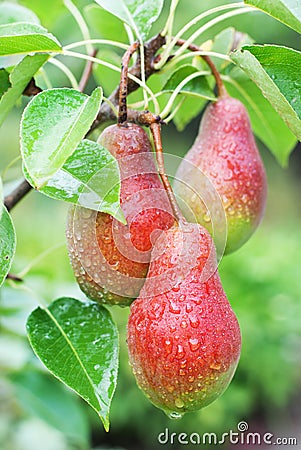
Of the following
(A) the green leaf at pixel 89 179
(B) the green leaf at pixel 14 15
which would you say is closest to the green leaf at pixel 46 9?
(B) the green leaf at pixel 14 15

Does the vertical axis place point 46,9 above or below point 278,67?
below

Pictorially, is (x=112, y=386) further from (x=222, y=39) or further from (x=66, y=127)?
(x=222, y=39)

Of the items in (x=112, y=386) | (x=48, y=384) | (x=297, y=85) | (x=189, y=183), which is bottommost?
(x=48, y=384)

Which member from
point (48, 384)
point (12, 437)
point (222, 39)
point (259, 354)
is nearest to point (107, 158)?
point (222, 39)

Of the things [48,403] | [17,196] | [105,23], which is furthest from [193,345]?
[48,403]

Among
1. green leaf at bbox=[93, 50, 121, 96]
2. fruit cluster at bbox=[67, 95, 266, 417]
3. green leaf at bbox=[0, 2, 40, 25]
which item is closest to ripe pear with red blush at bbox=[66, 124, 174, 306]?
fruit cluster at bbox=[67, 95, 266, 417]

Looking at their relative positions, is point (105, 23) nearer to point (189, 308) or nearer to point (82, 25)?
point (82, 25)
